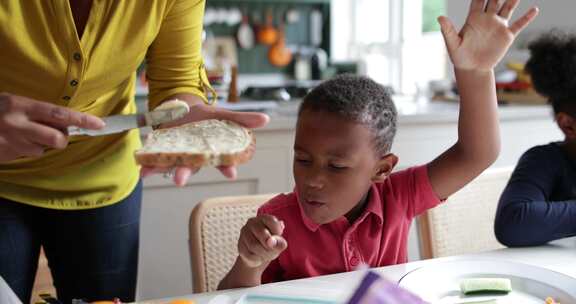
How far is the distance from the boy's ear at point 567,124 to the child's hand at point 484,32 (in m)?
0.44

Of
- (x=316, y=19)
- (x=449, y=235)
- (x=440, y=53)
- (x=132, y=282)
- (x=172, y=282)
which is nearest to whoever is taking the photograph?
(x=132, y=282)

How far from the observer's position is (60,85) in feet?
3.29

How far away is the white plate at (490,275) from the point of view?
0.90 meters

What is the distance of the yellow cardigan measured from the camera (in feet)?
3.15

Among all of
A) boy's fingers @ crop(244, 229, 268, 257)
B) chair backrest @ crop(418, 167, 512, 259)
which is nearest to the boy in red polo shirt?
boy's fingers @ crop(244, 229, 268, 257)

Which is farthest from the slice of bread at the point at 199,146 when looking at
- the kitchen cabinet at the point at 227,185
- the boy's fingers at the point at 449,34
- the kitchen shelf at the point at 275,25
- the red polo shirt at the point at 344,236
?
the kitchen shelf at the point at 275,25

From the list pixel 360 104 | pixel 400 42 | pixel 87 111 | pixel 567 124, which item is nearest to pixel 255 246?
pixel 360 104

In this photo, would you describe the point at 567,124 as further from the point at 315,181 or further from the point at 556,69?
the point at 315,181

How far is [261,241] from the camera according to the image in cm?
88

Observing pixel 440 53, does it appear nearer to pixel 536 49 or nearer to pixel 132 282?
pixel 536 49

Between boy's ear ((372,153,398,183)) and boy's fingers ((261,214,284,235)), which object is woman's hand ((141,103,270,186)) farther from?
boy's ear ((372,153,398,183))

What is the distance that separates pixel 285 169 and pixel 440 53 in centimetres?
166

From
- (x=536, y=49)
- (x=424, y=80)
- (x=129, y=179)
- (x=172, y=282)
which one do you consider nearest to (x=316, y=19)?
(x=424, y=80)

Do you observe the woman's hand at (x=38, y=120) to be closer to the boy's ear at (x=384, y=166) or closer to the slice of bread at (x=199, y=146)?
the slice of bread at (x=199, y=146)
